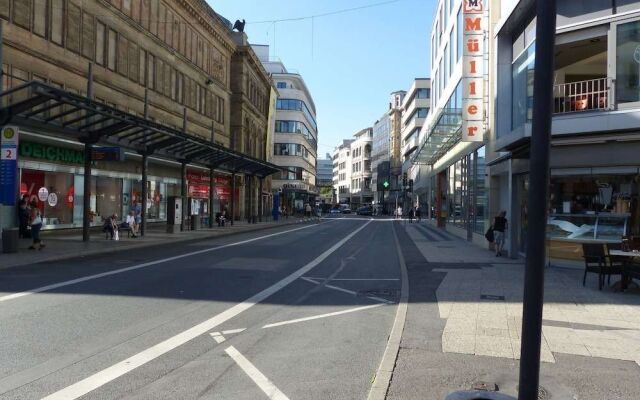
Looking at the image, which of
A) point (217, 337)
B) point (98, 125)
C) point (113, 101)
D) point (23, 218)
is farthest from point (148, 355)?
point (113, 101)

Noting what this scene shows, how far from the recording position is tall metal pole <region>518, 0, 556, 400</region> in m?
3.90

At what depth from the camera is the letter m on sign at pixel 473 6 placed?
21812 millimetres

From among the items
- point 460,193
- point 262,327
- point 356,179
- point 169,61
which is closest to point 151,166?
point 169,61

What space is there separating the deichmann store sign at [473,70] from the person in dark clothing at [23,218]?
17196 millimetres

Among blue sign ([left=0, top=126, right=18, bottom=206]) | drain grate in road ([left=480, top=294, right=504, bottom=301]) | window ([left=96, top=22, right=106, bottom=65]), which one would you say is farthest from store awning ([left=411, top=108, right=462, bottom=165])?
blue sign ([left=0, top=126, right=18, bottom=206])

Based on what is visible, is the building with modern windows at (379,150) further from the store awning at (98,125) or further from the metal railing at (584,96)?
the metal railing at (584,96)

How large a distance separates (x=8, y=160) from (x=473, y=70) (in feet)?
53.9

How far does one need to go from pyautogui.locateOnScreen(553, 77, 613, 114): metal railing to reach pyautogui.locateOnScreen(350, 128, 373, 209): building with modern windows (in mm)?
132477

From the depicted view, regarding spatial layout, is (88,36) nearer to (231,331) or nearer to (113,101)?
(113,101)

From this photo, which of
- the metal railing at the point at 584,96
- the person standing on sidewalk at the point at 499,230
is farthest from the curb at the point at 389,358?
the person standing on sidewalk at the point at 499,230

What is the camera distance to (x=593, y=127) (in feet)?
46.9

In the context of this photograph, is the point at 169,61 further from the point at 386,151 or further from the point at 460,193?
the point at 386,151

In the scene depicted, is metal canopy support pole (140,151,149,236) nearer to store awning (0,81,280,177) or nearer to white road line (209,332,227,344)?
store awning (0,81,280,177)

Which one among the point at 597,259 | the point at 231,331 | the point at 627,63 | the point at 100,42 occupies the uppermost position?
the point at 100,42
